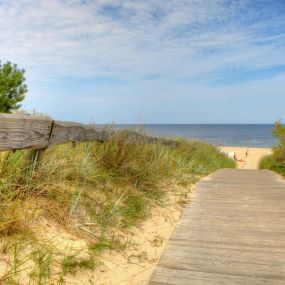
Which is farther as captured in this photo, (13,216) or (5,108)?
(5,108)

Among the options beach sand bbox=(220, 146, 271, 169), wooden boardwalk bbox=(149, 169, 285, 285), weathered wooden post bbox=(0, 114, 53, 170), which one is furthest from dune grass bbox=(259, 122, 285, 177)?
weathered wooden post bbox=(0, 114, 53, 170)

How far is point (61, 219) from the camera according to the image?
10.5 ft

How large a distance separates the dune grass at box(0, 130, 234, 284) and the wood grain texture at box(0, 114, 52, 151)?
0.85 feet

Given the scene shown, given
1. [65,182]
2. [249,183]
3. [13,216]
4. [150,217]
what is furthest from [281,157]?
[13,216]

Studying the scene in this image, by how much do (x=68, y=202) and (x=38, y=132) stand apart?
747 mm

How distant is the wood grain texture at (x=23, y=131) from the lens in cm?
273

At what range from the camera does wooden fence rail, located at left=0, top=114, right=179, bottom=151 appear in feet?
9.07

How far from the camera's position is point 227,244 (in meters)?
3.55

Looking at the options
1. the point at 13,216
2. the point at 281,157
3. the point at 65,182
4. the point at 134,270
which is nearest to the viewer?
the point at 13,216

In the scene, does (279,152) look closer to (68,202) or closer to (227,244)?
(227,244)

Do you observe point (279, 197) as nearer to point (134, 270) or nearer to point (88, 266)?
point (134, 270)

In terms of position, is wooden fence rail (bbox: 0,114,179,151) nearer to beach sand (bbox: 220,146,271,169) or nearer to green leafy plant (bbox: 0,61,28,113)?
green leafy plant (bbox: 0,61,28,113)

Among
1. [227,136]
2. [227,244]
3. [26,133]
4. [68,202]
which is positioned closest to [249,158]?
[227,244]

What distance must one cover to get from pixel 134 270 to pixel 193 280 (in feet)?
1.80
